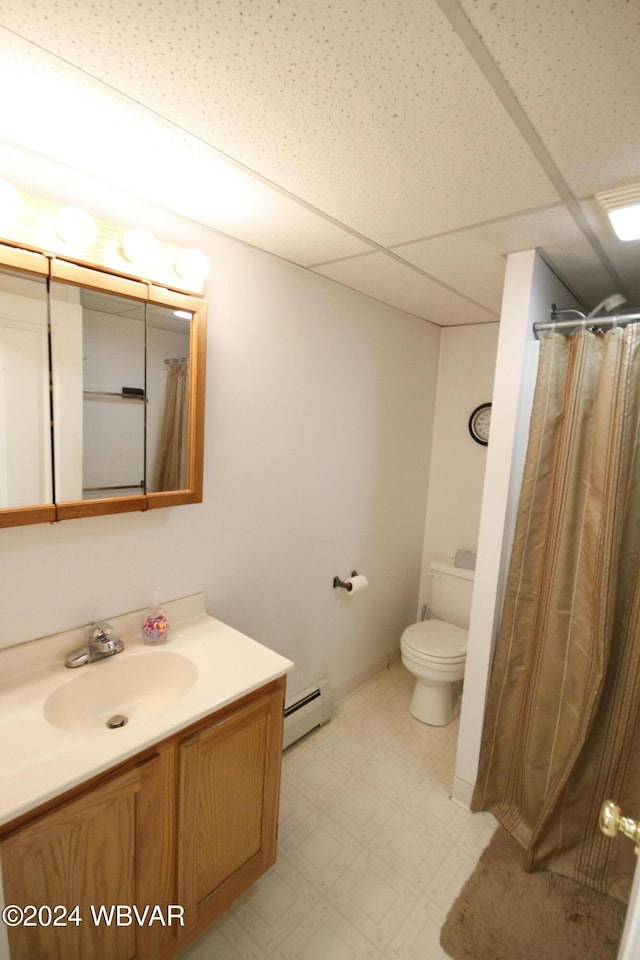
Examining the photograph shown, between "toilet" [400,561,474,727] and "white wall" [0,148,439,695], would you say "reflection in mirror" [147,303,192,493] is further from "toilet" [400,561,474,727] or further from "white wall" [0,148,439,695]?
"toilet" [400,561,474,727]

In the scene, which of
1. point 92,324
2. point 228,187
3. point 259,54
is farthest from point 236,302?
point 259,54

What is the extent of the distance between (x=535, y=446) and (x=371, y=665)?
69.0 inches

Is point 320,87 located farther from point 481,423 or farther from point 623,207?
point 481,423

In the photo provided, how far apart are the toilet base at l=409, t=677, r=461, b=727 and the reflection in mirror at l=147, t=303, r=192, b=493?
69.0 inches

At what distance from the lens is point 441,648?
2330 mm

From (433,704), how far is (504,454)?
149 centimetres

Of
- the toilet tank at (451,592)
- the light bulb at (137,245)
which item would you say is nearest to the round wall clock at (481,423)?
the toilet tank at (451,592)

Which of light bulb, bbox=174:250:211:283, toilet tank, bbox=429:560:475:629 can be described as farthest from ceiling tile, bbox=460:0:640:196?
toilet tank, bbox=429:560:475:629

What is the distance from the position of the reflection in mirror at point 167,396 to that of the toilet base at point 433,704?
1752 millimetres

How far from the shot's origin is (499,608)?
5.80 feet

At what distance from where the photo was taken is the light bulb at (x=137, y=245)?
1.31m

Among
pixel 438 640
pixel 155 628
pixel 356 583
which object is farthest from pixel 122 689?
pixel 438 640

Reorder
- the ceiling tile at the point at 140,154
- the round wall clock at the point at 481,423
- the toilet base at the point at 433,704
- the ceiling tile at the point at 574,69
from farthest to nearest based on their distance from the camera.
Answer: the round wall clock at the point at 481,423, the toilet base at the point at 433,704, the ceiling tile at the point at 140,154, the ceiling tile at the point at 574,69

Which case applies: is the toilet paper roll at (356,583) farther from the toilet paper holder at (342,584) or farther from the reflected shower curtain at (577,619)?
the reflected shower curtain at (577,619)
